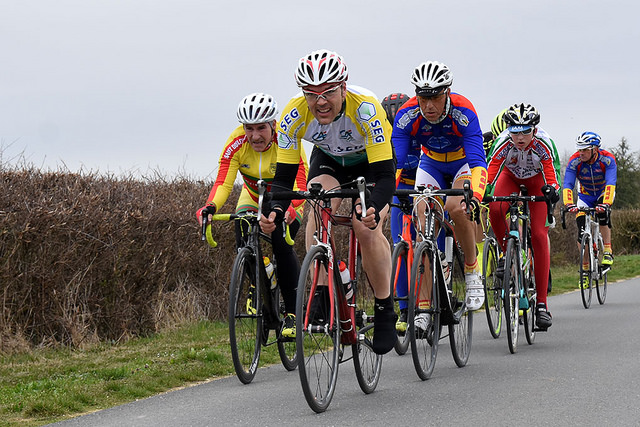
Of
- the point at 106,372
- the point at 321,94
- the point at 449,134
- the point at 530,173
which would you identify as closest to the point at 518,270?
the point at 530,173

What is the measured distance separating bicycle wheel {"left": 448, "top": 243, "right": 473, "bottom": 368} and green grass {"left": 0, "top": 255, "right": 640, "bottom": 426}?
5.78 feet

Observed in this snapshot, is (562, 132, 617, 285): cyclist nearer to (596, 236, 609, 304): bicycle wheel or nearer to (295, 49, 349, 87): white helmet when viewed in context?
(596, 236, 609, 304): bicycle wheel

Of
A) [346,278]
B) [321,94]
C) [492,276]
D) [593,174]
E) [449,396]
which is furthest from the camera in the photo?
[593,174]

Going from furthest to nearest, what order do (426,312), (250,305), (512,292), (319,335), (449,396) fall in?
(512,292), (250,305), (426,312), (449,396), (319,335)

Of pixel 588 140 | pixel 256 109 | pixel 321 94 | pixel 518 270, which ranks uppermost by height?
pixel 588 140

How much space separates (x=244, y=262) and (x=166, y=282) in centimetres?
Answer: 428

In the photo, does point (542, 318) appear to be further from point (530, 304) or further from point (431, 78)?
point (431, 78)

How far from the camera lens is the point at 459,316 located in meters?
7.81

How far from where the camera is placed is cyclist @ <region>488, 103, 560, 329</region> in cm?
929

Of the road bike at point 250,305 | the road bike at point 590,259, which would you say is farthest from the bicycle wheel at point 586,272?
the road bike at point 250,305

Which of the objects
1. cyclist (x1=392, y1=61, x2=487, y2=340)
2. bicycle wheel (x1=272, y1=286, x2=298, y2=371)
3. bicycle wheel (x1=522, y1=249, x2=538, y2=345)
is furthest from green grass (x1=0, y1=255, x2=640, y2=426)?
bicycle wheel (x1=522, y1=249, x2=538, y2=345)

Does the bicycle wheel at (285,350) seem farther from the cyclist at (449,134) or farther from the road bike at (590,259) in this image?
the road bike at (590,259)

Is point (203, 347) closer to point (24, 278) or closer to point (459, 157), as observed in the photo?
point (24, 278)

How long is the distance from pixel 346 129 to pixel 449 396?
201 cm
